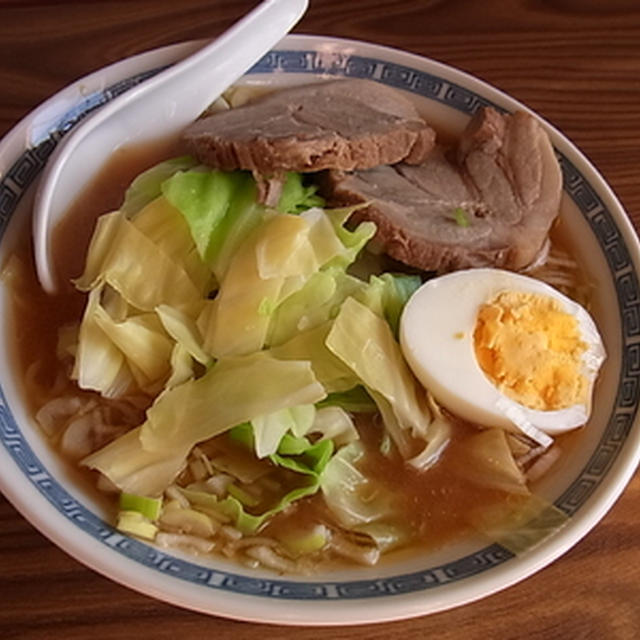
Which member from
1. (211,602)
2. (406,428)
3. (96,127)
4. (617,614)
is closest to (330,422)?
(406,428)

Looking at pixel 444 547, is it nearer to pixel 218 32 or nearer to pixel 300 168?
pixel 300 168

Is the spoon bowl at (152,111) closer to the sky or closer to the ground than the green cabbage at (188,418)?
closer to the sky

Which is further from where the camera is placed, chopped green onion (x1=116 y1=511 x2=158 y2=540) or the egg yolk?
the egg yolk

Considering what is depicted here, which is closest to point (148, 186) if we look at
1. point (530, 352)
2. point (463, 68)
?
point (530, 352)

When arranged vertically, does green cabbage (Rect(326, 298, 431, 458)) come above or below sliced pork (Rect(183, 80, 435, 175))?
below

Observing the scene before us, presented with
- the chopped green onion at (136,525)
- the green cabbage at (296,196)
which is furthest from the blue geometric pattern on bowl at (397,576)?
the green cabbage at (296,196)

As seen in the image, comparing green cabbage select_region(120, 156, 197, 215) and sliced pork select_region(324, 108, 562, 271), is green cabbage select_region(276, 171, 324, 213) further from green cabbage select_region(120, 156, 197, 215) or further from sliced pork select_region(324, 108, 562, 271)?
green cabbage select_region(120, 156, 197, 215)

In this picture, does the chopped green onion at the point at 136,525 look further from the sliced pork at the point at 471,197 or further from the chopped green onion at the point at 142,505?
the sliced pork at the point at 471,197

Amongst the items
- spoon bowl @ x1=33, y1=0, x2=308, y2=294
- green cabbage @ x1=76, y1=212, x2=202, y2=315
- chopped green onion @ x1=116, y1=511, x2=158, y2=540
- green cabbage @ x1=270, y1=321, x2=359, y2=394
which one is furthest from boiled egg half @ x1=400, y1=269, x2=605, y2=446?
spoon bowl @ x1=33, y1=0, x2=308, y2=294
